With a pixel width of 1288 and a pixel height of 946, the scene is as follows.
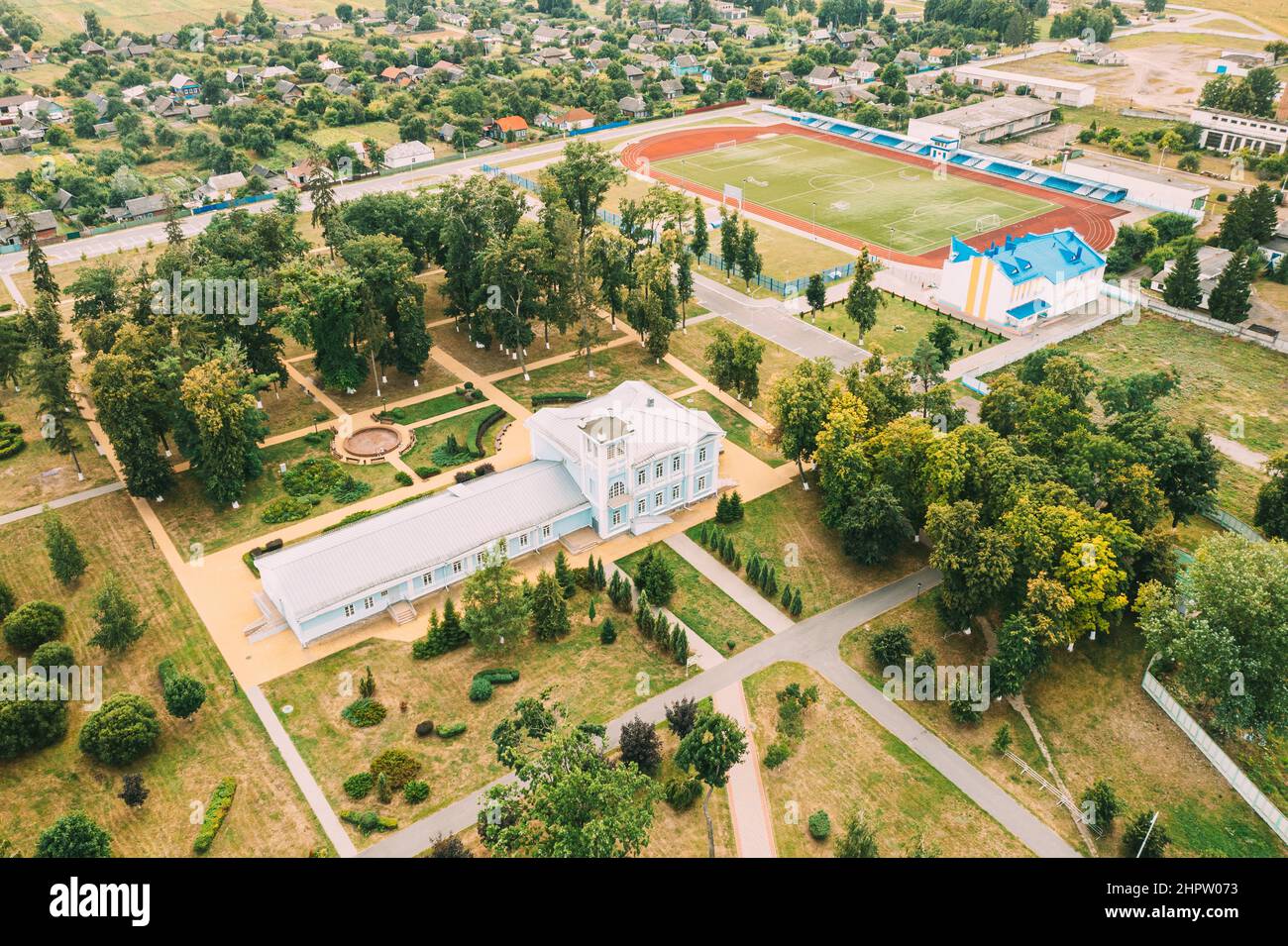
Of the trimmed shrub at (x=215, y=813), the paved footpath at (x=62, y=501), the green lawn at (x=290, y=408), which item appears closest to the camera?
the trimmed shrub at (x=215, y=813)

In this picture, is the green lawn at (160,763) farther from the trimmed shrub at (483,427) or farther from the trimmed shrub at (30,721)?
the trimmed shrub at (483,427)

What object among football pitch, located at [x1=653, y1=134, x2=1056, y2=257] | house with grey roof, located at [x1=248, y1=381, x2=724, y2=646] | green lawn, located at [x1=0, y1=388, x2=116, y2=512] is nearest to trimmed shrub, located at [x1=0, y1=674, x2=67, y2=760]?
house with grey roof, located at [x1=248, y1=381, x2=724, y2=646]

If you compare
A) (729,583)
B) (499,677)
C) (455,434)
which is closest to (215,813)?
(499,677)

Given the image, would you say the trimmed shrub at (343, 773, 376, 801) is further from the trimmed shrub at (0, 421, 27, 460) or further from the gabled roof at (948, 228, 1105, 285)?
the gabled roof at (948, 228, 1105, 285)

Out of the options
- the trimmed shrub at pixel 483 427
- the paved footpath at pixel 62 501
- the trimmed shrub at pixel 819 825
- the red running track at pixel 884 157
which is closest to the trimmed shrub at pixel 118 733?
the paved footpath at pixel 62 501

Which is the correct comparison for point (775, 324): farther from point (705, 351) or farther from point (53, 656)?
point (53, 656)

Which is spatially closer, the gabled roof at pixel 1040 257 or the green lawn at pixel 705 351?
the green lawn at pixel 705 351

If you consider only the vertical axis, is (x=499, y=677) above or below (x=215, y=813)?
above
